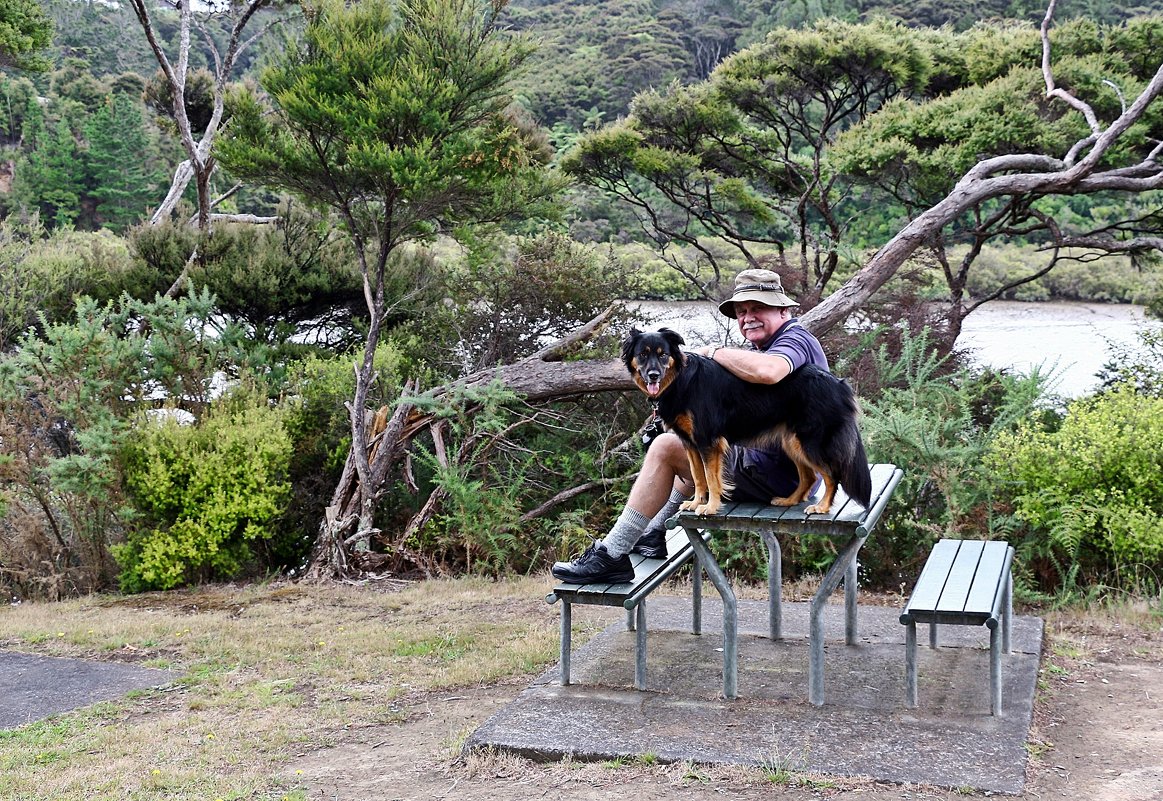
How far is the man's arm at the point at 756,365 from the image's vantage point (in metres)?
4.11

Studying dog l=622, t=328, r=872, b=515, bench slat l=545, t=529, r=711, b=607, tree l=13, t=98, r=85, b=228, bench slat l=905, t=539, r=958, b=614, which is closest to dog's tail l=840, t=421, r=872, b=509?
dog l=622, t=328, r=872, b=515

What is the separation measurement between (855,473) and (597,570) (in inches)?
46.9

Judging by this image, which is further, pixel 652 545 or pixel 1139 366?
pixel 1139 366

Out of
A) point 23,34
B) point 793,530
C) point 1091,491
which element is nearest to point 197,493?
point 793,530

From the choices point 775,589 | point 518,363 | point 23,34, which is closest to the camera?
point 775,589

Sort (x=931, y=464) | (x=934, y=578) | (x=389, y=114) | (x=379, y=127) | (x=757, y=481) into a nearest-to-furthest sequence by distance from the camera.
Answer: (x=934, y=578)
(x=757, y=481)
(x=931, y=464)
(x=389, y=114)
(x=379, y=127)

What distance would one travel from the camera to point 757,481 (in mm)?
4562

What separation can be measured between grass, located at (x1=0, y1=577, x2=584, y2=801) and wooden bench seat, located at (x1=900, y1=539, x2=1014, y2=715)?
2043 mm

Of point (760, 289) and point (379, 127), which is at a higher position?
point (379, 127)

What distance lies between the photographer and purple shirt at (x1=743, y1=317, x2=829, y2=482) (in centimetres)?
427

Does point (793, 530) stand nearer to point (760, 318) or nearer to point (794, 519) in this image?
point (794, 519)

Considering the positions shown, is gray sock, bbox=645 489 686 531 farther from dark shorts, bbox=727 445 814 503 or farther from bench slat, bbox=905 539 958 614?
bench slat, bbox=905 539 958 614

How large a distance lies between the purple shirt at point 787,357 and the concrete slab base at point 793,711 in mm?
982

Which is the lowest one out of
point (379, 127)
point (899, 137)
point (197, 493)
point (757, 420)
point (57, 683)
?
point (57, 683)
